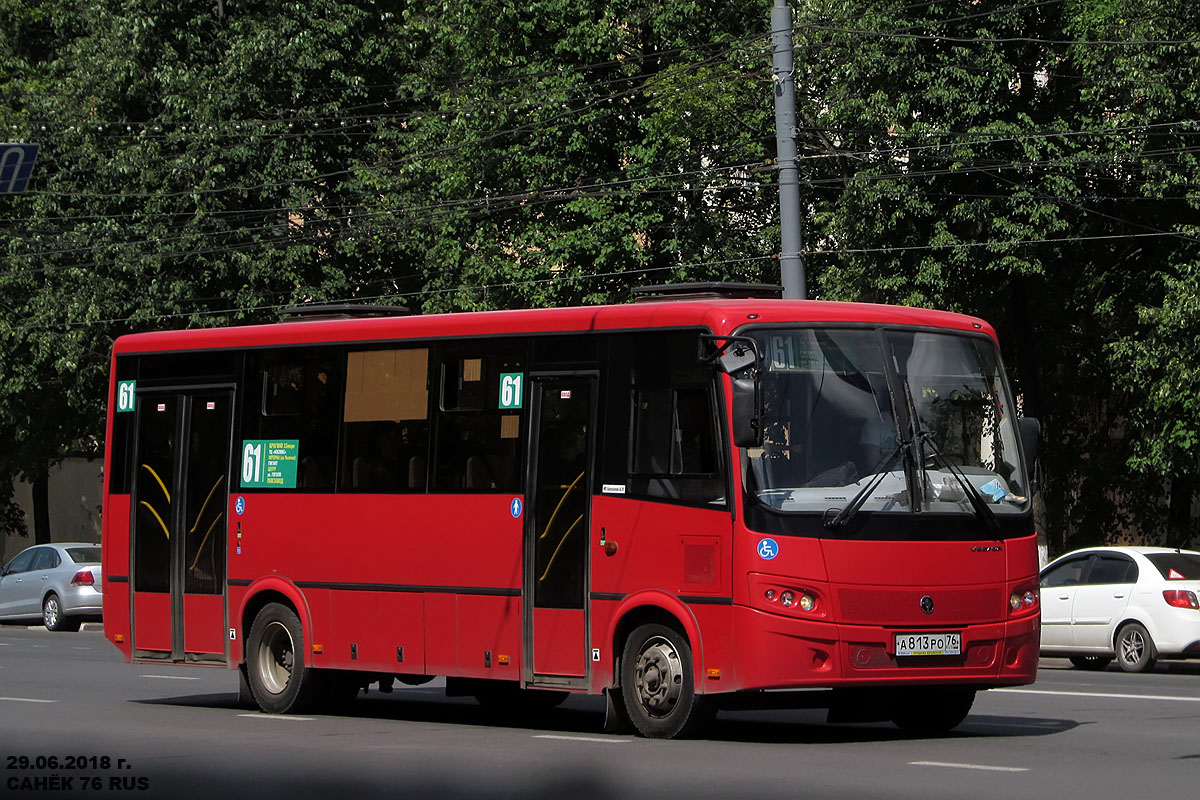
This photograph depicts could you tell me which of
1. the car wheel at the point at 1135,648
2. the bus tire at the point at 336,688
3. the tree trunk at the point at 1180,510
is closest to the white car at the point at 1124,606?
the car wheel at the point at 1135,648

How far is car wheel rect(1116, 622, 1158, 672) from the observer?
73.1 feet

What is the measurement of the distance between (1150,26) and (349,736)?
1850 cm

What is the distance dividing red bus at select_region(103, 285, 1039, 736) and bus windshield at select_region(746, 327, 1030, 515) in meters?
0.02

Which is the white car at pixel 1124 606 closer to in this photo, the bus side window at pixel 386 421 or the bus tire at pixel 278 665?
the bus tire at pixel 278 665

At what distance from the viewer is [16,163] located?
34.9 metres

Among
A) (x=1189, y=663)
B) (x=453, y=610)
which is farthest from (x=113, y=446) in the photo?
(x=1189, y=663)

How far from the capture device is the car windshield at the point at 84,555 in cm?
3500

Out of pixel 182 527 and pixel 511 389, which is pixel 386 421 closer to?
pixel 511 389

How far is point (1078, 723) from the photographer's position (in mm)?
13977

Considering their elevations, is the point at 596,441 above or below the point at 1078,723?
above

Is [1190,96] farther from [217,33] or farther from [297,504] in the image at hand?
[217,33]

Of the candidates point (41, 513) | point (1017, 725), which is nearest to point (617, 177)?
point (41, 513)

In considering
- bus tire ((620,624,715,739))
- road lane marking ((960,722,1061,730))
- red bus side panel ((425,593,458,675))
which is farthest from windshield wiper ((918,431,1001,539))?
red bus side panel ((425,593,458,675))

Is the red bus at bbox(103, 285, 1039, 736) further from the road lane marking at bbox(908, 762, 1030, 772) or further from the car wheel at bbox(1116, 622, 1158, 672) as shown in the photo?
the car wheel at bbox(1116, 622, 1158, 672)
